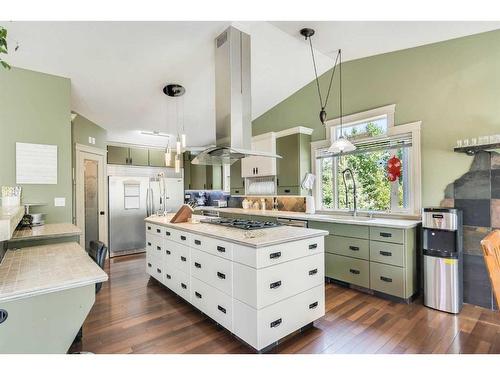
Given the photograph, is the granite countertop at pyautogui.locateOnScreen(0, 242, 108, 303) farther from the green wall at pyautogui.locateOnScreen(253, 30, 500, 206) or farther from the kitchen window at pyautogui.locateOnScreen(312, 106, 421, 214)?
the green wall at pyautogui.locateOnScreen(253, 30, 500, 206)

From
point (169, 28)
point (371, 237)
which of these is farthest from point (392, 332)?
point (169, 28)

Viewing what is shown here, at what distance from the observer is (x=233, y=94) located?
107 inches

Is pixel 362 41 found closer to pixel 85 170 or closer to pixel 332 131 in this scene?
pixel 332 131

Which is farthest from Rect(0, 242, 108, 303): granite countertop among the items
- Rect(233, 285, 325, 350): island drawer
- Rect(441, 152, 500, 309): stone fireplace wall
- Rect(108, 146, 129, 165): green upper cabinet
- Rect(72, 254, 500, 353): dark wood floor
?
Rect(441, 152, 500, 309): stone fireplace wall

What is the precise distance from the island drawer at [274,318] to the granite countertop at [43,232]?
1769mm

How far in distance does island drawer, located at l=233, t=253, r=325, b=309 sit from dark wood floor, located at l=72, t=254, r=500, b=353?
397 mm

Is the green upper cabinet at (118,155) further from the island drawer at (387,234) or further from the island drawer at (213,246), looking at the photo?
the island drawer at (387,234)

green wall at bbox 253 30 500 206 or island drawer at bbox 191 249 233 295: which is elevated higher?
green wall at bbox 253 30 500 206

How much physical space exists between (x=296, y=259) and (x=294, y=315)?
0.44 metres

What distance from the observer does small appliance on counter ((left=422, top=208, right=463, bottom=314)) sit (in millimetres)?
2553

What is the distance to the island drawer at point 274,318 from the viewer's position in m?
1.85

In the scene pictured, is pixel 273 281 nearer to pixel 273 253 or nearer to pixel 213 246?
pixel 273 253

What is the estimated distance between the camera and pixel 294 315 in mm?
2072

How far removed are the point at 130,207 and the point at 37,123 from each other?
2.49 metres
